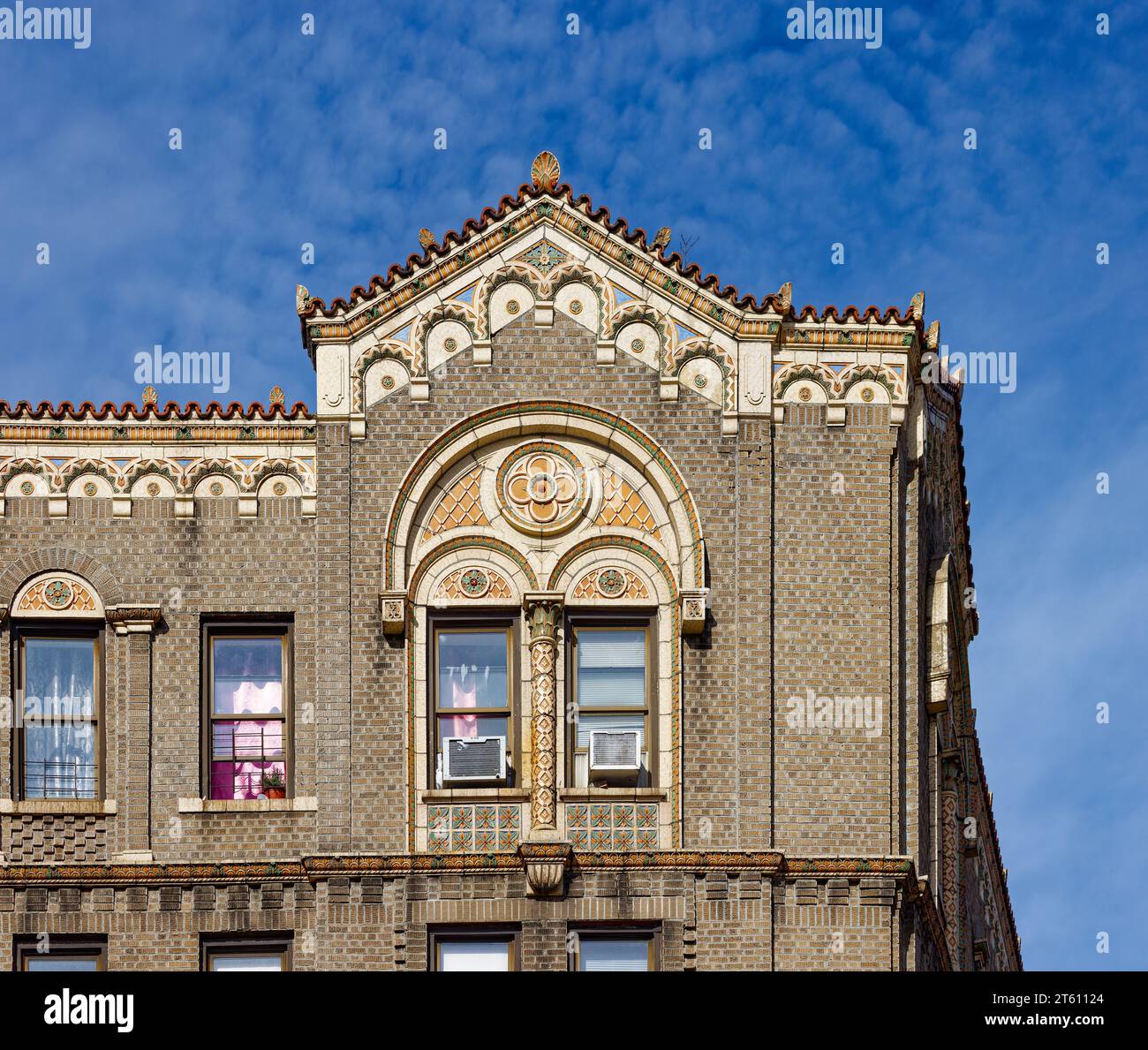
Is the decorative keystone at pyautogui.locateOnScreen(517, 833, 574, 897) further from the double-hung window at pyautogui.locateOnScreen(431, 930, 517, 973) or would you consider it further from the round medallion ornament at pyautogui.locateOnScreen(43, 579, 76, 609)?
the round medallion ornament at pyautogui.locateOnScreen(43, 579, 76, 609)

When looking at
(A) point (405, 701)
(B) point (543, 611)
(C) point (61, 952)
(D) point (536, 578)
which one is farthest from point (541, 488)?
(C) point (61, 952)

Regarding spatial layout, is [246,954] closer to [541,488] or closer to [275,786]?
[275,786]

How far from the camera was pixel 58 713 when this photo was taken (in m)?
44.7

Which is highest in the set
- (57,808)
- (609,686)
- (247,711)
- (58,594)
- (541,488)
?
(541,488)

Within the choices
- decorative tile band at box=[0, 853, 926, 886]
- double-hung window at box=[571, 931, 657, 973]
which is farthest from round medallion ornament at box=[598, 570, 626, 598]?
double-hung window at box=[571, 931, 657, 973]

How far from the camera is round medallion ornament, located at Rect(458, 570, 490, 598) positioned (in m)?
44.2

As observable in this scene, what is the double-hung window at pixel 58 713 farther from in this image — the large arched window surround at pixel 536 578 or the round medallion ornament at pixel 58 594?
the large arched window surround at pixel 536 578

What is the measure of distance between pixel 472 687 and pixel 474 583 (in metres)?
1.50

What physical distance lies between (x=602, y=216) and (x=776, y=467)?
4479 mm

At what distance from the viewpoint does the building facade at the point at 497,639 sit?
141 feet

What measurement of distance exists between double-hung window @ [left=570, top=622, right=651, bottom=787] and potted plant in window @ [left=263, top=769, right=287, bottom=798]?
4.17 metres

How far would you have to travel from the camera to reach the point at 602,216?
45156 mm
